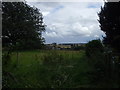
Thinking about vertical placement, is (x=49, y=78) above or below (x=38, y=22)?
below

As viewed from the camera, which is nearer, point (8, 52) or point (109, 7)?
point (8, 52)

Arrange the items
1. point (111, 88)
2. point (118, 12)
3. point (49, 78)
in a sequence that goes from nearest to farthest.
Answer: point (111, 88) → point (49, 78) → point (118, 12)

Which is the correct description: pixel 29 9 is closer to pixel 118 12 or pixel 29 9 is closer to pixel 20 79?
pixel 118 12

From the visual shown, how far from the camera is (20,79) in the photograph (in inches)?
251

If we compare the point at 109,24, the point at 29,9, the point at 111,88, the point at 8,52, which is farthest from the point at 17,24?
the point at 111,88

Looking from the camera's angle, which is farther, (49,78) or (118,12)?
(118,12)

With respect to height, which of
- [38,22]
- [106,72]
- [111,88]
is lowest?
[111,88]

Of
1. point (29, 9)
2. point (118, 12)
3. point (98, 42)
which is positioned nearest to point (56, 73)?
point (118, 12)

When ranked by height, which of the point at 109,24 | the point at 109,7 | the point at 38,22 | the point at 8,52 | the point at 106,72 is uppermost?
the point at 38,22

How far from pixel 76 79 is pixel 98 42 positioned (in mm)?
7497

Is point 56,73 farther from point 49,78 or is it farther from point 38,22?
point 38,22

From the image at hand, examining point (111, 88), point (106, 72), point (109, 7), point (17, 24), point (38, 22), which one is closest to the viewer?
point (111, 88)

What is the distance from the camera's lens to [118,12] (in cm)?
926

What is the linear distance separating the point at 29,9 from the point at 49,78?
31.3m
